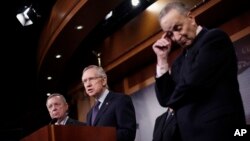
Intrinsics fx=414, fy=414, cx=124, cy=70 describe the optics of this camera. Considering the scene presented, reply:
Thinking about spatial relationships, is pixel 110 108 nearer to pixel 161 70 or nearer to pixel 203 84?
pixel 161 70

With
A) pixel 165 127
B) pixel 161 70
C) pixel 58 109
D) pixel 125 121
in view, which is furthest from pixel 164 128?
pixel 58 109

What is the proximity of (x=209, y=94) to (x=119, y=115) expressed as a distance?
1037 millimetres

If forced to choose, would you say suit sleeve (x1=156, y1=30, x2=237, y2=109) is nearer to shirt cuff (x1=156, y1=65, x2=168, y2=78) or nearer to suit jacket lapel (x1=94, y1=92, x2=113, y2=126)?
shirt cuff (x1=156, y1=65, x2=168, y2=78)

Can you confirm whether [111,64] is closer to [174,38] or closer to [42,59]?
[42,59]

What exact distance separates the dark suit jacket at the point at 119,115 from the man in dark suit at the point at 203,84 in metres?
0.72

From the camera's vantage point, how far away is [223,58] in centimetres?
176

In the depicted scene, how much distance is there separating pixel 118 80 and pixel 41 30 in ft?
4.58

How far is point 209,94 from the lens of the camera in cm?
174

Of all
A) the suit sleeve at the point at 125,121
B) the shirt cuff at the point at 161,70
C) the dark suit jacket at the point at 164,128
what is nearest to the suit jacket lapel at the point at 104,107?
the suit sleeve at the point at 125,121

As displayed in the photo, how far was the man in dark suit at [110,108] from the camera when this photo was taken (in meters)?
2.62

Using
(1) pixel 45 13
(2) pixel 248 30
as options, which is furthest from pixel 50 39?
(2) pixel 248 30

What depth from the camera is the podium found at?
6.38 ft

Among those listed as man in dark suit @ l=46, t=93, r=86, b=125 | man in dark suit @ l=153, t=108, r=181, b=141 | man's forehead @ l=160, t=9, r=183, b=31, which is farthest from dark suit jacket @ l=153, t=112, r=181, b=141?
man in dark suit @ l=46, t=93, r=86, b=125

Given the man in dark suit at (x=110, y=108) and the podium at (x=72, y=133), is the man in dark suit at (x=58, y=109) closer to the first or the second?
the man in dark suit at (x=110, y=108)
